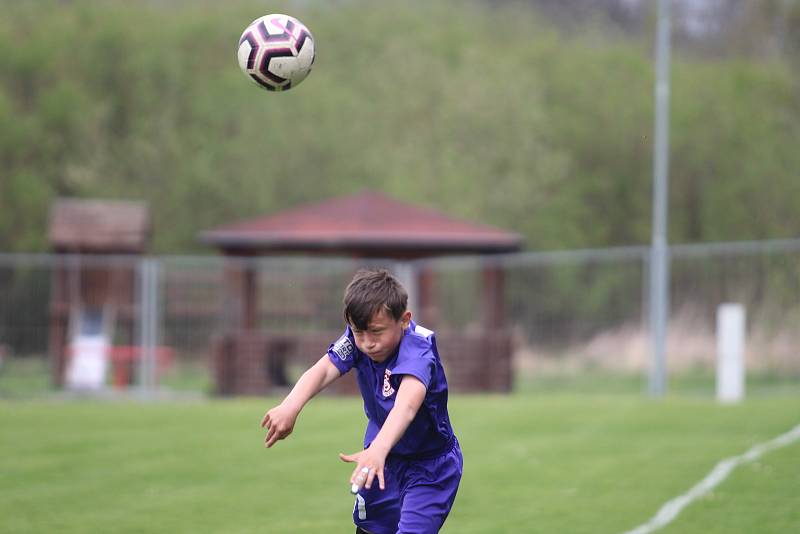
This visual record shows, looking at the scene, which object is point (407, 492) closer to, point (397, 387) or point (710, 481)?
point (397, 387)

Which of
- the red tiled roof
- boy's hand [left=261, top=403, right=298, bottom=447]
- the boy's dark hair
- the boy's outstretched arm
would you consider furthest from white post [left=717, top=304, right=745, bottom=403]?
boy's hand [left=261, top=403, right=298, bottom=447]

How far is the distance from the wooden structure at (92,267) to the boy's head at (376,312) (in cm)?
1795

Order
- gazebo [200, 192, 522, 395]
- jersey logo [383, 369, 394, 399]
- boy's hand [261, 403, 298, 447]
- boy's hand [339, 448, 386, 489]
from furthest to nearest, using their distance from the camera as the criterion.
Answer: gazebo [200, 192, 522, 395]
jersey logo [383, 369, 394, 399]
boy's hand [261, 403, 298, 447]
boy's hand [339, 448, 386, 489]

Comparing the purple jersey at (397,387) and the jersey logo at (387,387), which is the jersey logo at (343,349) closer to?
the purple jersey at (397,387)

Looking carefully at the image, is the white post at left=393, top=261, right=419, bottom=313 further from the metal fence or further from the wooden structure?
the wooden structure

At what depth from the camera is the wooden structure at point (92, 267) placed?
23.6 meters

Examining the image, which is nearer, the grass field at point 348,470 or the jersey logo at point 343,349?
the jersey logo at point 343,349

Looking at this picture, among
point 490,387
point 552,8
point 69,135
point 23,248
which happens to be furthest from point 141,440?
point 552,8

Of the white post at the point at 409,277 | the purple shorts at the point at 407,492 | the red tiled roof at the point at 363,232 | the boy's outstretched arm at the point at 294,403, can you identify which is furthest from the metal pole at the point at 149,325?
the boy's outstretched arm at the point at 294,403

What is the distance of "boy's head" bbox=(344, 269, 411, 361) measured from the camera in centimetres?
515

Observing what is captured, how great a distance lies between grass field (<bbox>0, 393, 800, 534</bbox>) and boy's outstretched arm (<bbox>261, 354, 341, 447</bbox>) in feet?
9.39

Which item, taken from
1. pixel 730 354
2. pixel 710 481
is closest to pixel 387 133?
pixel 730 354

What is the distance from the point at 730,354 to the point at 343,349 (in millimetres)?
13868

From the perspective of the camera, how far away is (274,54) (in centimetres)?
805
